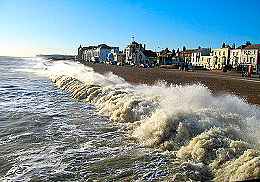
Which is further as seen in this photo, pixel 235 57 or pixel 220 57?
pixel 220 57

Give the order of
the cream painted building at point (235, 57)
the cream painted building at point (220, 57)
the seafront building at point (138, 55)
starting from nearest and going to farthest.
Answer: the cream painted building at point (235, 57)
the cream painted building at point (220, 57)
the seafront building at point (138, 55)

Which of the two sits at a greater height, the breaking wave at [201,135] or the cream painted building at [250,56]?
the cream painted building at [250,56]

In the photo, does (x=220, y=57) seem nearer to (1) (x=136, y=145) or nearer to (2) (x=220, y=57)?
(2) (x=220, y=57)

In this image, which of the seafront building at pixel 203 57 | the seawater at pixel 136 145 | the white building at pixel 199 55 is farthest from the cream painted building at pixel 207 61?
the seawater at pixel 136 145

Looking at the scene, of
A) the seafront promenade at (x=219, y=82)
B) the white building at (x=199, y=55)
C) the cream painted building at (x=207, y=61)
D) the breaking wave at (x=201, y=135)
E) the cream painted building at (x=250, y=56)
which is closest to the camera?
the breaking wave at (x=201, y=135)

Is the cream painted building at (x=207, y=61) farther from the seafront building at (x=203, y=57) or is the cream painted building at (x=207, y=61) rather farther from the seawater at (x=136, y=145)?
the seawater at (x=136, y=145)

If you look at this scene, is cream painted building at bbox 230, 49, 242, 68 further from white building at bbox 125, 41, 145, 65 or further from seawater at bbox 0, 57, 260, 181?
seawater at bbox 0, 57, 260, 181

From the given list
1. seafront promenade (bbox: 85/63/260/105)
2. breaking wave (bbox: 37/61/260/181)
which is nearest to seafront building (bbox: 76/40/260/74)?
seafront promenade (bbox: 85/63/260/105)

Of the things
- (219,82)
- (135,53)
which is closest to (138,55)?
(135,53)

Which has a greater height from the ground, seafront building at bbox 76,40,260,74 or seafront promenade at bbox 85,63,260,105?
seafront building at bbox 76,40,260,74

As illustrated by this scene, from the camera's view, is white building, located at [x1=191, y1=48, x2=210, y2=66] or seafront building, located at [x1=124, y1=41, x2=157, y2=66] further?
seafront building, located at [x1=124, y1=41, x2=157, y2=66]

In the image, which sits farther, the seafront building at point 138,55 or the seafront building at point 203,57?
the seafront building at point 138,55

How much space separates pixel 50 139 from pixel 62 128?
1.93 meters

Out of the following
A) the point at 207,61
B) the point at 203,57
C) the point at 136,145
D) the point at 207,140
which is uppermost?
the point at 203,57
